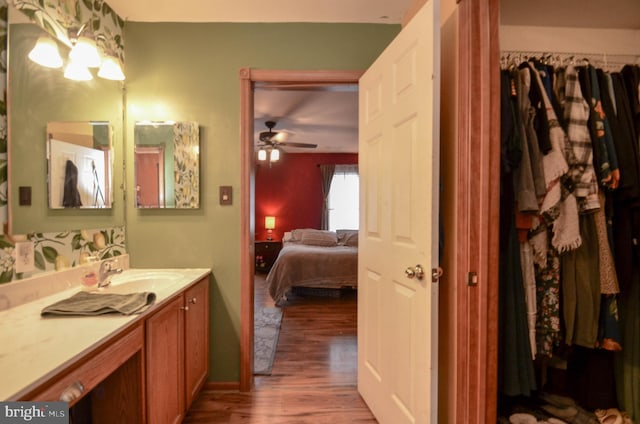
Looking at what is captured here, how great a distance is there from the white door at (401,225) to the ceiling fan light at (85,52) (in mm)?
1554

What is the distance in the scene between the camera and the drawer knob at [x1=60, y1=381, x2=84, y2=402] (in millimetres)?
842

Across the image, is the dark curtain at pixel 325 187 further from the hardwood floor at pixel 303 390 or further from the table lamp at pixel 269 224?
the hardwood floor at pixel 303 390

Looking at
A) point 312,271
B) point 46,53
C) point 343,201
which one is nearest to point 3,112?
point 46,53

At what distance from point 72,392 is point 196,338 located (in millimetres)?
1004

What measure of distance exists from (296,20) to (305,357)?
262cm

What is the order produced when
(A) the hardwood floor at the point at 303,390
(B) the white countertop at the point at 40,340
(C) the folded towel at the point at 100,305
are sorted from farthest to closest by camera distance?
(A) the hardwood floor at the point at 303,390
(C) the folded towel at the point at 100,305
(B) the white countertop at the point at 40,340

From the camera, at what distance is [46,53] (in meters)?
1.50

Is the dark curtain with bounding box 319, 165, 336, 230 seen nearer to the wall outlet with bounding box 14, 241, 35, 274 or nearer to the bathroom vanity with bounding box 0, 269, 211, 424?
the bathroom vanity with bounding box 0, 269, 211, 424

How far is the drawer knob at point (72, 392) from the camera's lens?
2.76 feet

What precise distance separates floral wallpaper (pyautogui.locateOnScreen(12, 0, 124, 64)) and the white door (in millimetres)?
1667

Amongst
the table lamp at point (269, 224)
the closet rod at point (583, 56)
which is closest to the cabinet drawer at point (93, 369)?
the closet rod at point (583, 56)

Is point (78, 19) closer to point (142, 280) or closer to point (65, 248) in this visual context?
point (65, 248)

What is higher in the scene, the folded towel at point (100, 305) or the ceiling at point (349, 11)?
the ceiling at point (349, 11)

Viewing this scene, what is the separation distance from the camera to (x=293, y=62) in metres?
2.11
